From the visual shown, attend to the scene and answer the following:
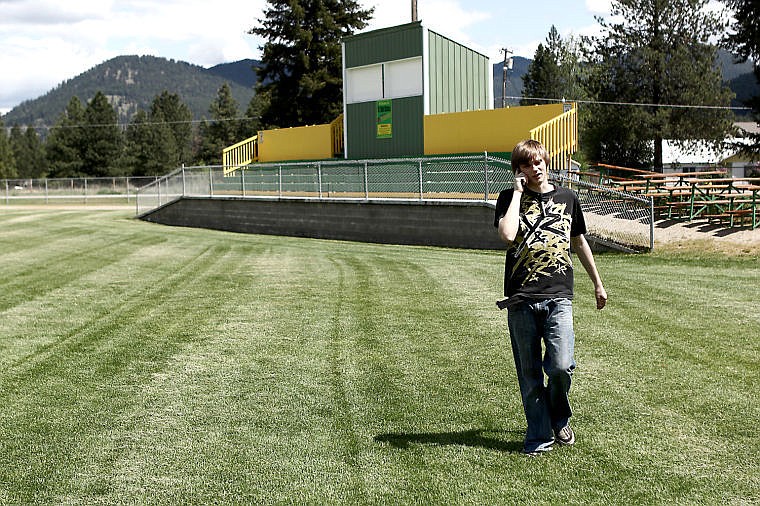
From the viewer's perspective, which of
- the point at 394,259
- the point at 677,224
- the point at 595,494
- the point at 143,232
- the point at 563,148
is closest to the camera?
the point at 595,494

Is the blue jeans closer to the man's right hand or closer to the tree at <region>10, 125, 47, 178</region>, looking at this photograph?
the man's right hand

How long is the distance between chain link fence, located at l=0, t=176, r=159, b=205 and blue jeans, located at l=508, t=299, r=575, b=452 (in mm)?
44432

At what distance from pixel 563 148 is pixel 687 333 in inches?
509

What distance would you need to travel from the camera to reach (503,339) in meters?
7.57

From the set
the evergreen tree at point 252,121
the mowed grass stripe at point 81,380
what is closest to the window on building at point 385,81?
the mowed grass stripe at point 81,380

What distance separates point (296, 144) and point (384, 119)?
544 cm

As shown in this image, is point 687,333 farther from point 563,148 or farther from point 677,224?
point 563,148

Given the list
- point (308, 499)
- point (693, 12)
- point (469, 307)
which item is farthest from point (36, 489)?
point (693, 12)

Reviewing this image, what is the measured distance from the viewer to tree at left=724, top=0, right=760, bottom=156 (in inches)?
1339

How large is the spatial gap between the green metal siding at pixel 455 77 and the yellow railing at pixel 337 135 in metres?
4.45

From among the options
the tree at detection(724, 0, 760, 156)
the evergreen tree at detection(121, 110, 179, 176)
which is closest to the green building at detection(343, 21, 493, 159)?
the tree at detection(724, 0, 760, 156)

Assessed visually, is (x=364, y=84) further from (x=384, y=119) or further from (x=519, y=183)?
(x=519, y=183)

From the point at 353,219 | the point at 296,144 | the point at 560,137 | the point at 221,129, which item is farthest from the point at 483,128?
the point at 221,129

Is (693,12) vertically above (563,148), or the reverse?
(693,12)
